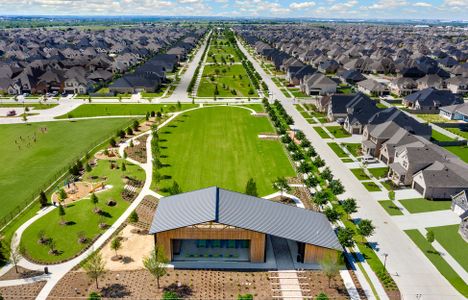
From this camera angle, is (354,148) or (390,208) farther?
(354,148)

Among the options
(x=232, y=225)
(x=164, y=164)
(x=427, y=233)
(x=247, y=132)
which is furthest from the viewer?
(x=247, y=132)

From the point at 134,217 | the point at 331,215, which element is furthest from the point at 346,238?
the point at 134,217

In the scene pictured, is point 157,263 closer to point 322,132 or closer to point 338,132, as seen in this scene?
point 322,132

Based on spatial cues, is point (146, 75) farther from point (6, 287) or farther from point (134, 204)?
point (6, 287)

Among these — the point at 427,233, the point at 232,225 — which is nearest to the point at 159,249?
the point at 232,225

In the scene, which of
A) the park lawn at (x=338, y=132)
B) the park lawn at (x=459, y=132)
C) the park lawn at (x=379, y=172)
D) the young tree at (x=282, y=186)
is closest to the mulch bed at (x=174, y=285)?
the young tree at (x=282, y=186)
